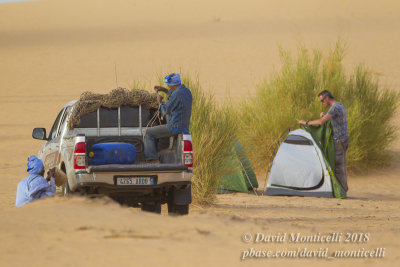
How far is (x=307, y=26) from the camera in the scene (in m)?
36.8

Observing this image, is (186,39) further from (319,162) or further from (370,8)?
(319,162)

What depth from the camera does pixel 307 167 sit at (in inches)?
437

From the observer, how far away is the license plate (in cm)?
680

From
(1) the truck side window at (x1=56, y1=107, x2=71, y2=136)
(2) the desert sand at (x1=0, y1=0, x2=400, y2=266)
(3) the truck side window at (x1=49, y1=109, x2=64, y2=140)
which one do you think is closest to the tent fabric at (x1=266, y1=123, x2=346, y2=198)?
(2) the desert sand at (x1=0, y1=0, x2=400, y2=266)

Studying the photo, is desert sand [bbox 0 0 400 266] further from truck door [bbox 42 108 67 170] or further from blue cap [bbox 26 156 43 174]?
truck door [bbox 42 108 67 170]

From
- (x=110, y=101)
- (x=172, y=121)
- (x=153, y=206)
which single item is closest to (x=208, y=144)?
(x=153, y=206)

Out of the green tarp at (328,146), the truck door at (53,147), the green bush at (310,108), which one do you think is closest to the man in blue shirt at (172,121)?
the truck door at (53,147)

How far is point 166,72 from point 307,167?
1128cm

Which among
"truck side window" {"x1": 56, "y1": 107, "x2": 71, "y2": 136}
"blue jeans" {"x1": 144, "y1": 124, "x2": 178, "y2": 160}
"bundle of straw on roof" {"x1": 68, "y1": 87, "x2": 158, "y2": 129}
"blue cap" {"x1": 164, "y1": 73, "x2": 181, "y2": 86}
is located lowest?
"blue jeans" {"x1": 144, "y1": 124, "x2": 178, "y2": 160}

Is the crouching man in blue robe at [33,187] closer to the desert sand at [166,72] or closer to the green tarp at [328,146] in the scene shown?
the desert sand at [166,72]

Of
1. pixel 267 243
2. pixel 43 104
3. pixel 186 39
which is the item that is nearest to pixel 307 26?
pixel 186 39

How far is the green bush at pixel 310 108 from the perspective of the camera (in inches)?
530

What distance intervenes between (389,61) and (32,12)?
86.2 ft

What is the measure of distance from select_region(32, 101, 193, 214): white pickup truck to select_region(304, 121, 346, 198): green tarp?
4.03 m
